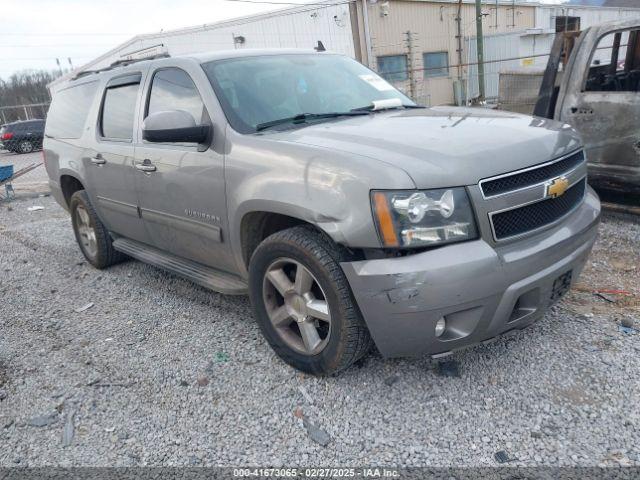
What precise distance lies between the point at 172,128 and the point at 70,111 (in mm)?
2670

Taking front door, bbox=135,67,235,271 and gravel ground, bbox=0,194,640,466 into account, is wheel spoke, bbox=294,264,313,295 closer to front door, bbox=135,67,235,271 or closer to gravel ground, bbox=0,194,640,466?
gravel ground, bbox=0,194,640,466

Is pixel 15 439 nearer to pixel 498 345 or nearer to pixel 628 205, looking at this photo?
pixel 498 345

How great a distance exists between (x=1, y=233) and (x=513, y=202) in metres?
7.40

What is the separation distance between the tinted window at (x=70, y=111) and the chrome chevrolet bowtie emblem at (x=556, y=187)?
3.93 metres

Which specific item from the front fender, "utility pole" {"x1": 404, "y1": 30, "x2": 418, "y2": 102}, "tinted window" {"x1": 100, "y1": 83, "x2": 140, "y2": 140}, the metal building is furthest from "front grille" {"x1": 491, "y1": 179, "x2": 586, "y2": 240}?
"utility pole" {"x1": 404, "y1": 30, "x2": 418, "y2": 102}

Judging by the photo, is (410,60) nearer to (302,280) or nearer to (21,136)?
(21,136)

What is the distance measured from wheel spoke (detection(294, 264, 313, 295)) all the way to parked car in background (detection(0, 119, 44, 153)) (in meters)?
24.6

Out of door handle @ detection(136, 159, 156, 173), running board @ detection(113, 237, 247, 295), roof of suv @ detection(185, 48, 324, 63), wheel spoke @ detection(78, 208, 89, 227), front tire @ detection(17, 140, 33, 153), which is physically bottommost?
front tire @ detection(17, 140, 33, 153)

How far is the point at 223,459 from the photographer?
2.36m

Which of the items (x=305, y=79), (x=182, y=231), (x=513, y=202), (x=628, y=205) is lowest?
(x=628, y=205)

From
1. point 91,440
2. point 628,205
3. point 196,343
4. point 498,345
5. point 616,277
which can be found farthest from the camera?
point 628,205

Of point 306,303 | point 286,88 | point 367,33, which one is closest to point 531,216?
point 306,303

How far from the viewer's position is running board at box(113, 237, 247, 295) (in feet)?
10.9

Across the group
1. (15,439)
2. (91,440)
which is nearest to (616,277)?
(91,440)
